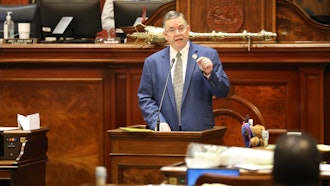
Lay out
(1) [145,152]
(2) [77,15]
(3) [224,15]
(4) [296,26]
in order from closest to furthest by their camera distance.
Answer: (1) [145,152], (4) [296,26], (3) [224,15], (2) [77,15]

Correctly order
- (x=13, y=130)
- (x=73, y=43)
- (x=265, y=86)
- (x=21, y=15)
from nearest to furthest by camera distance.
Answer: (x=13, y=130)
(x=265, y=86)
(x=73, y=43)
(x=21, y=15)

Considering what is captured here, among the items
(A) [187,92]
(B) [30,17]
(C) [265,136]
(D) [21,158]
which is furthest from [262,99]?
(B) [30,17]

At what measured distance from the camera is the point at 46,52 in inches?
281

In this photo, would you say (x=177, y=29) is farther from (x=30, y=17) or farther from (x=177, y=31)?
(x=30, y=17)

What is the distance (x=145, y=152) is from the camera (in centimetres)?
556

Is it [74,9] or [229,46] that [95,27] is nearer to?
[74,9]

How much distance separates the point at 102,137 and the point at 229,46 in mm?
1358

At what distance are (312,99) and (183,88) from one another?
1.42 meters

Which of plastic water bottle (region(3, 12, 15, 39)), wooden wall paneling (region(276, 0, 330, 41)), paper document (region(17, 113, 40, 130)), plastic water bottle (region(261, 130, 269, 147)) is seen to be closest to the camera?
plastic water bottle (region(261, 130, 269, 147))

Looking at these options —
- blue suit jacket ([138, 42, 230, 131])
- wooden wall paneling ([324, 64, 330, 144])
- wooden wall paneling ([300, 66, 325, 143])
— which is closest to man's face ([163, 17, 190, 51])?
blue suit jacket ([138, 42, 230, 131])

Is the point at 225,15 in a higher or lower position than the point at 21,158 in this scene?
higher

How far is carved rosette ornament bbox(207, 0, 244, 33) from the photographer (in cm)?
702

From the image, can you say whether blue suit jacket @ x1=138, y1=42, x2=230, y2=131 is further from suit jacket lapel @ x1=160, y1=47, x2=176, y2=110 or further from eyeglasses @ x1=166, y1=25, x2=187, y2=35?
eyeglasses @ x1=166, y1=25, x2=187, y2=35

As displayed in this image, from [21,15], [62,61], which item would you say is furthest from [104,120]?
[21,15]
